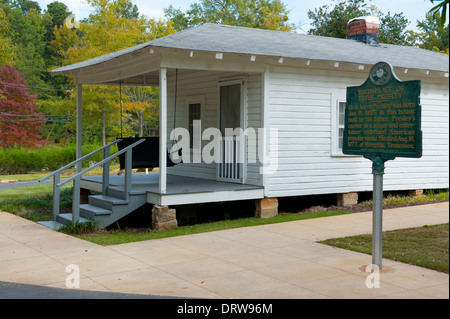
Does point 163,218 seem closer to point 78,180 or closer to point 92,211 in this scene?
point 92,211

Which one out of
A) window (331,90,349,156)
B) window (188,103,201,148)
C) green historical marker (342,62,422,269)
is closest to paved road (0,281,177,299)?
green historical marker (342,62,422,269)

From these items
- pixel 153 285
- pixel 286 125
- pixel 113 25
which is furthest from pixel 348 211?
pixel 113 25

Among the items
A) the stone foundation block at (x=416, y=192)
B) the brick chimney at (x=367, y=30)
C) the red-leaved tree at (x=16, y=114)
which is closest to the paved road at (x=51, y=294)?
the stone foundation block at (x=416, y=192)

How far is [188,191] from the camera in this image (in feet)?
32.3

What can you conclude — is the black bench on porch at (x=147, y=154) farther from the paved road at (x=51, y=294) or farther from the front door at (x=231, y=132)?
the paved road at (x=51, y=294)

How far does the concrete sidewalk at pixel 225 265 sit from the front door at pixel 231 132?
2.07 meters

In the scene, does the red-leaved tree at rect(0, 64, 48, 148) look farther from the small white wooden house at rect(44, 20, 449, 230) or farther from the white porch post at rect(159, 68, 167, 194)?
the white porch post at rect(159, 68, 167, 194)

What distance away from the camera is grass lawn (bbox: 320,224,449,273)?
687 cm

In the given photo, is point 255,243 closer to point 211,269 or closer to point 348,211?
point 211,269

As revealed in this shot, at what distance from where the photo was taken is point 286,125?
36.1 feet

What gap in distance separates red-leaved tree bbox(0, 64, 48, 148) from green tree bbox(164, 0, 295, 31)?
1251 cm

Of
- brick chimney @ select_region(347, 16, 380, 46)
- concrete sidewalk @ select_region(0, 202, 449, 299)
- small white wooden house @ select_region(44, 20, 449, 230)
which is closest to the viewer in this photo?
concrete sidewalk @ select_region(0, 202, 449, 299)

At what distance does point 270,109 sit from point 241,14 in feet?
105
